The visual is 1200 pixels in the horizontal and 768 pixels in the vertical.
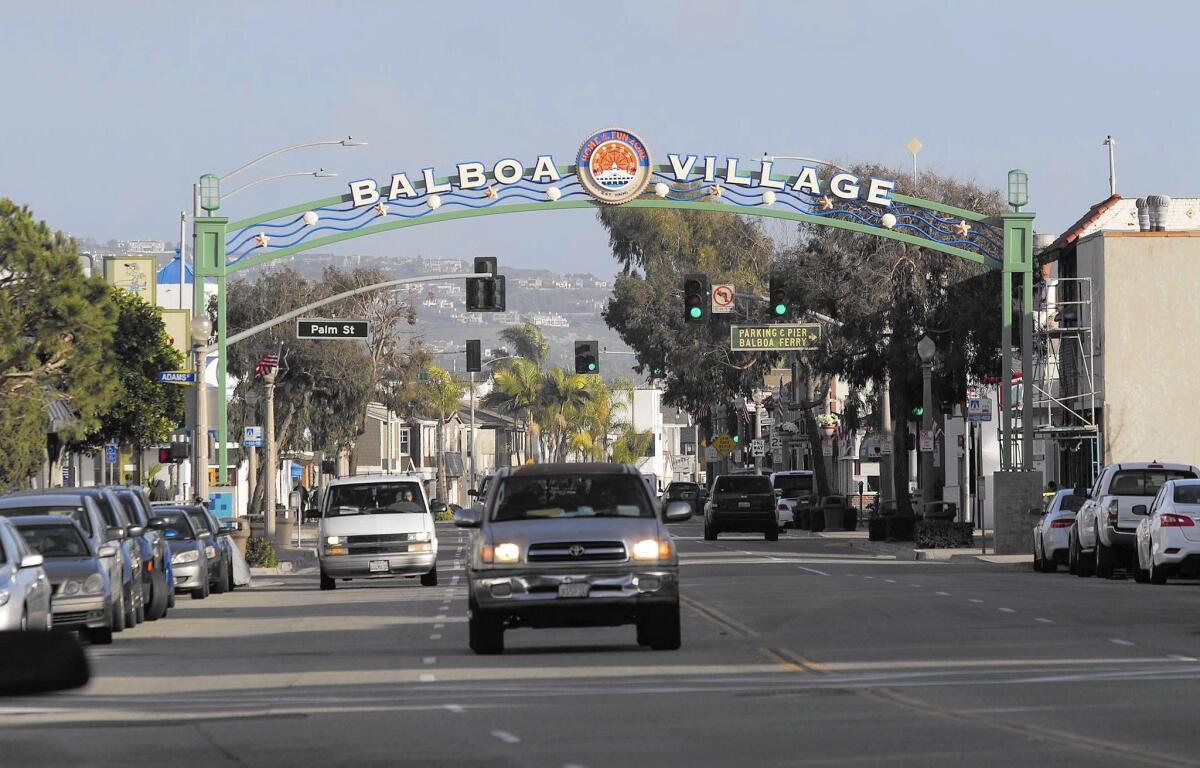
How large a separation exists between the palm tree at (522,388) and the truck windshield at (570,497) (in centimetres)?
11991

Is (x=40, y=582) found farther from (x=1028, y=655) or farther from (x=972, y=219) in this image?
(x=972, y=219)

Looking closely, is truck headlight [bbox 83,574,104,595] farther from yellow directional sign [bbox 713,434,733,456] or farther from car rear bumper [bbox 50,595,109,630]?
yellow directional sign [bbox 713,434,733,456]

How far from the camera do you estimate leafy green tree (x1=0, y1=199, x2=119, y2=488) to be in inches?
1592

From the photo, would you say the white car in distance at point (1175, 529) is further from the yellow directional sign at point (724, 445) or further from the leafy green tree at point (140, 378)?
the yellow directional sign at point (724, 445)

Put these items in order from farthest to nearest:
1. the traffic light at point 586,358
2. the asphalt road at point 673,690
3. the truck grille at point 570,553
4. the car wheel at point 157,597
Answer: the traffic light at point 586,358, the car wheel at point 157,597, the truck grille at point 570,553, the asphalt road at point 673,690

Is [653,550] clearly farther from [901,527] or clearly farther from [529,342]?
[529,342]

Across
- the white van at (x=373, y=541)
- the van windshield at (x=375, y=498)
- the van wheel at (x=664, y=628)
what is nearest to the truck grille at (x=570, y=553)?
the van wheel at (x=664, y=628)

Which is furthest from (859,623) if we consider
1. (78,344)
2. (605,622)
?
(78,344)

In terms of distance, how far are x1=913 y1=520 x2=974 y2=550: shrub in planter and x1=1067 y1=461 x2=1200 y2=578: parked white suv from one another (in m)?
11.5

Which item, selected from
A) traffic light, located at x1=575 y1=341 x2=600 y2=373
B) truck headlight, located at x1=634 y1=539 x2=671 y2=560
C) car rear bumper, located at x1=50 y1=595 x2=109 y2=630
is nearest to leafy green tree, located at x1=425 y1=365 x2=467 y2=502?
traffic light, located at x1=575 y1=341 x2=600 y2=373

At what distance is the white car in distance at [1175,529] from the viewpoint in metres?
31.4

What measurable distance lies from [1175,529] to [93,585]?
1673cm

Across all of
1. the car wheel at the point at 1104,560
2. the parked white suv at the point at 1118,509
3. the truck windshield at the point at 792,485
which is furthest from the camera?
the truck windshield at the point at 792,485

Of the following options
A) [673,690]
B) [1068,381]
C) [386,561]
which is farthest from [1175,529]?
[1068,381]
